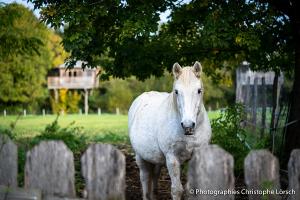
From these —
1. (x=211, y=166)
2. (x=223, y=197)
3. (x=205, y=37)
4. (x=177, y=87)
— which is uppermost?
(x=205, y=37)

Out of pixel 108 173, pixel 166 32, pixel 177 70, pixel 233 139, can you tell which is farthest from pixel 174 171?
pixel 166 32

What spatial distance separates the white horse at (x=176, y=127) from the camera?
5117 millimetres

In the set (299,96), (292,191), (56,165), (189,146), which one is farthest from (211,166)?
(299,96)

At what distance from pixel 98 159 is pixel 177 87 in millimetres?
1969

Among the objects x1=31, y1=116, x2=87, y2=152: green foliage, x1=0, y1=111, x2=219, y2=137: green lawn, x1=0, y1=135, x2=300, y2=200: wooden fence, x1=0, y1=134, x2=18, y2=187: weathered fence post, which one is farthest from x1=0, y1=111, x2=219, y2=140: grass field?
x1=0, y1=135, x2=300, y2=200: wooden fence

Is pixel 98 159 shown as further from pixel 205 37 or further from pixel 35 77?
pixel 35 77

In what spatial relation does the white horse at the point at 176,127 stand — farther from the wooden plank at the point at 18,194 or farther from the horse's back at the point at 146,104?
the wooden plank at the point at 18,194

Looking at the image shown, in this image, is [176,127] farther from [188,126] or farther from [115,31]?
[115,31]

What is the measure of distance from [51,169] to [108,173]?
408 millimetres

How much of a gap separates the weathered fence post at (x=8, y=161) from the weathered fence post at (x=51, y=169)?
0.67 ft

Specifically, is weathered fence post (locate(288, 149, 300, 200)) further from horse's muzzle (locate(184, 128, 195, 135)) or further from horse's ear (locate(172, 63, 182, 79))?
horse's ear (locate(172, 63, 182, 79))

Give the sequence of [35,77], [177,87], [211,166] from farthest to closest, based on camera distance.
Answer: [35,77] → [177,87] → [211,166]

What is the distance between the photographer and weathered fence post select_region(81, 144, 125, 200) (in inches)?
135

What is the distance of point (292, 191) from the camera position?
3359 mm
